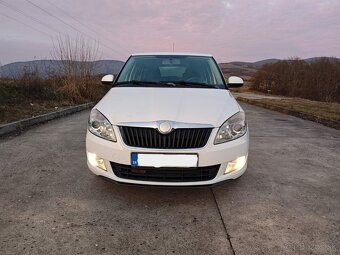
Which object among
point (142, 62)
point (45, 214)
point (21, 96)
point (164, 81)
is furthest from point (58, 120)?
point (45, 214)

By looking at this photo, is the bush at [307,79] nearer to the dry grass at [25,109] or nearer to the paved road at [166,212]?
the dry grass at [25,109]

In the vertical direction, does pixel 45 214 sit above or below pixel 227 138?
below

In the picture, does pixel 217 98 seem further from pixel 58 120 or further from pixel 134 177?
pixel 58 120

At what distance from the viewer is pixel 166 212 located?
2760mm

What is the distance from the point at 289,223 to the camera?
2592 mm

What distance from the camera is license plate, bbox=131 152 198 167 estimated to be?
2.69 metres

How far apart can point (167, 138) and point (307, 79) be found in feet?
128

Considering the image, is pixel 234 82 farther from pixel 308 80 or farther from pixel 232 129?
pixel 308 80

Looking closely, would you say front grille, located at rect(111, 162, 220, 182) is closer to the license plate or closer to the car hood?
the license plate

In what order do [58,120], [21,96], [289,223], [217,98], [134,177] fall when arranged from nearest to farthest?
1. [289,223]
2. [134,177]
3. [217,98]
4. [58,120]
5. [21,96]

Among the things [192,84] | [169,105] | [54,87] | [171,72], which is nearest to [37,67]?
[54,87]

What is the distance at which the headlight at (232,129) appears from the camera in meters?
2.86

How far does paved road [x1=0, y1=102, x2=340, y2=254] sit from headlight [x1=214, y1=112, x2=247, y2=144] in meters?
0.65

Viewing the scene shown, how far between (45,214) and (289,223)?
2.11 m
